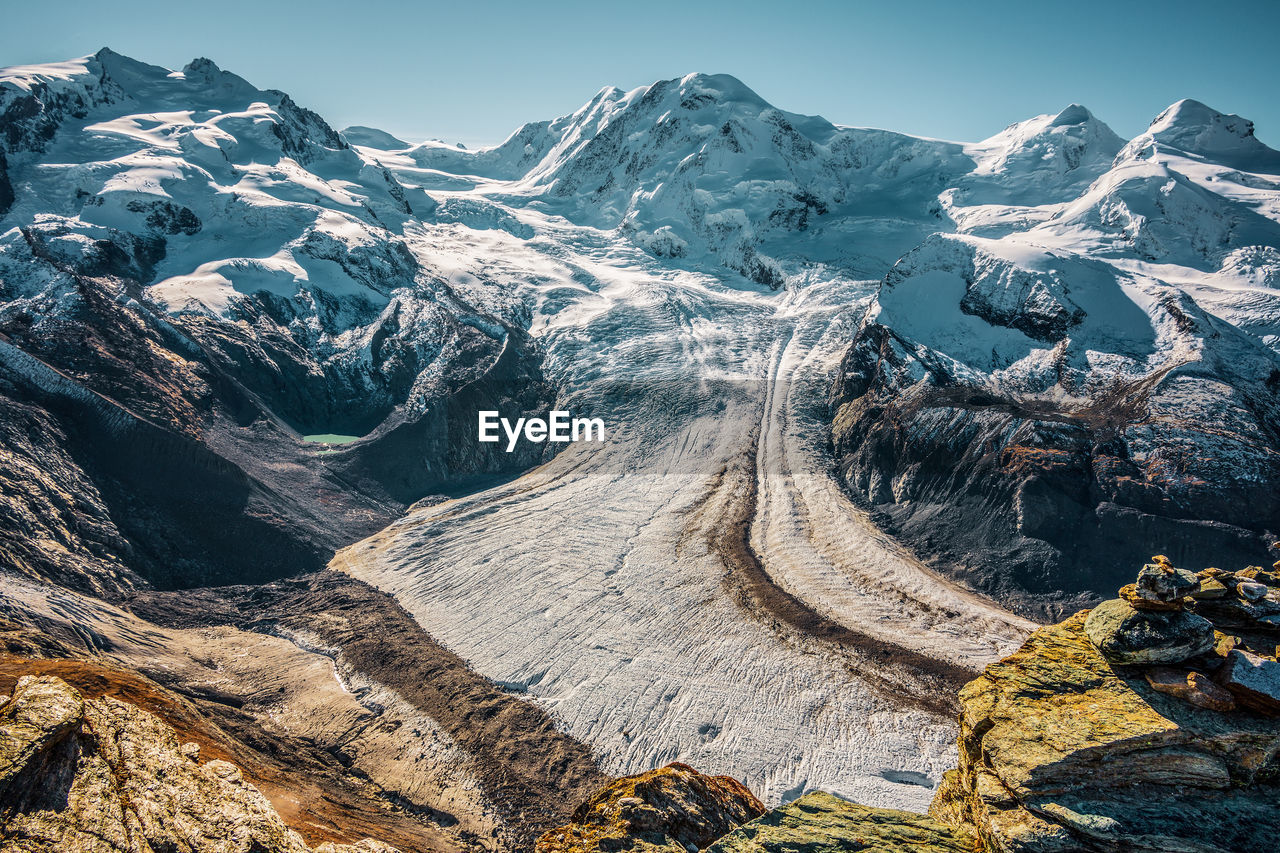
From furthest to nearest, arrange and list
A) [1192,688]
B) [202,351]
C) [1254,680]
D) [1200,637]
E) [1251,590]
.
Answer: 1. [202,351]
2. [1251,590]
3. [1200,637]
4. [1192,688]
5. [1254,680]

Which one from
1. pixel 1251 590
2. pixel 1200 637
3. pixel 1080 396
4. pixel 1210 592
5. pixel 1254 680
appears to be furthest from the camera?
pixel 1080 396

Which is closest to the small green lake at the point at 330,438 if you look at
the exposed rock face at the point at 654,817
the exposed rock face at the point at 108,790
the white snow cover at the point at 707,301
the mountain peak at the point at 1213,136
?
the white snow cover at the point at 707,301

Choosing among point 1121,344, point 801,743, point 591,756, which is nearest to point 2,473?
point 591,756

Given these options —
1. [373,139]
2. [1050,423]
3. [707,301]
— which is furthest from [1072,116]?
[373,139]

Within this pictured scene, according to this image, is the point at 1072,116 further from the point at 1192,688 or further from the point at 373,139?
the point at 373,139

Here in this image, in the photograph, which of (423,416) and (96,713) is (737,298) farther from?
(96,713)
